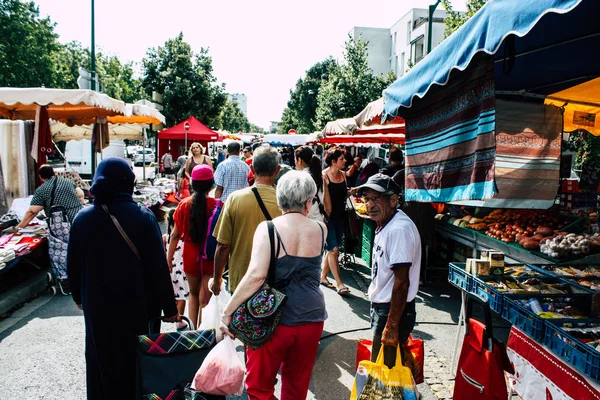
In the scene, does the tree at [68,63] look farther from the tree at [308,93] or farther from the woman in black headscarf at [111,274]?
the woman in black headscarf at [111,274]

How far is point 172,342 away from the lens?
Result: 2.80 metres

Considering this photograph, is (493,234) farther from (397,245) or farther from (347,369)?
(397,245)

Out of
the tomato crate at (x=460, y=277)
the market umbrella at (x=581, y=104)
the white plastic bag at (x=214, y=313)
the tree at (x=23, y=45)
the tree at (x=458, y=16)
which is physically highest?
the tree at (x=23, y=45)

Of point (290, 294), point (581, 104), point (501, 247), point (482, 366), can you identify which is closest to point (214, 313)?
point (290, 294)

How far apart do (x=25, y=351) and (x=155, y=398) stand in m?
2.85

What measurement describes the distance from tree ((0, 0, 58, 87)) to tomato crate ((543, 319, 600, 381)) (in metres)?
34.6

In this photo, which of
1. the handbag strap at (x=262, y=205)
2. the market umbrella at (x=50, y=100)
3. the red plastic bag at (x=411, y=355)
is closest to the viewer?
the red plastic bag at (x=411, y=355)

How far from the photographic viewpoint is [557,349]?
9.45 ft

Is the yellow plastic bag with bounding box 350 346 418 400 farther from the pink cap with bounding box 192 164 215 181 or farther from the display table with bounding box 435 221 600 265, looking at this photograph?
the display table with bounding box 435 221 600 265

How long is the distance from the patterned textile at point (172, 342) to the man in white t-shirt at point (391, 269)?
122 centimetres

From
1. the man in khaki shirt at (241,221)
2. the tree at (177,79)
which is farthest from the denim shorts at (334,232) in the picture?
the tree at (177,79)

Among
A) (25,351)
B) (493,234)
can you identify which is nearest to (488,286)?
(493,234)

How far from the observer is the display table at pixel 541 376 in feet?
9.04

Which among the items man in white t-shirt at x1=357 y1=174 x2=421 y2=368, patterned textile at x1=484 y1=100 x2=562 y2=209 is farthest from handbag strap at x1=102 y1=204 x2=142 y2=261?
patterned textile at x1=484 y1=100 x2=562 y2=209
